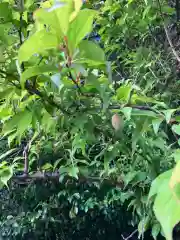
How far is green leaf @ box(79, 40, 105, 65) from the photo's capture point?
1.81 feet

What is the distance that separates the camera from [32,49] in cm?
51

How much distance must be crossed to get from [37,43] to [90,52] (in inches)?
3.2

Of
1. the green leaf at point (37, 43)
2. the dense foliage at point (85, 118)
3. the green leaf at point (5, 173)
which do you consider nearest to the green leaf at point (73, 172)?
the dense foliage at point (85, 118)

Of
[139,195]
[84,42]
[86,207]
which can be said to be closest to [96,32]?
[86,207]

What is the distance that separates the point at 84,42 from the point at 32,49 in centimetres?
8

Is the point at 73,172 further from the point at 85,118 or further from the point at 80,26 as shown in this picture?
the point at 80,26

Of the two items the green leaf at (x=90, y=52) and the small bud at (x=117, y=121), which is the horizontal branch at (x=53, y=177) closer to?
the small bud at (x=117, y=121)

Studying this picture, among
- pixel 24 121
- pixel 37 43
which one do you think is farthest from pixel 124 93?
pixel 37 43

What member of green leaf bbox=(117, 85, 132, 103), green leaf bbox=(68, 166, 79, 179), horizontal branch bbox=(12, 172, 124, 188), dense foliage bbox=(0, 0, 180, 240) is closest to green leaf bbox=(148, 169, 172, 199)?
dense foliage bbox=(0, 0, 180, 240)

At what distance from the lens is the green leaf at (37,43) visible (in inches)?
20.0

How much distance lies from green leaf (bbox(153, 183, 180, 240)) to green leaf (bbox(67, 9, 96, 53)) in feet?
0.76

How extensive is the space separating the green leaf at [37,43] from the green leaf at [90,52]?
0.14ft

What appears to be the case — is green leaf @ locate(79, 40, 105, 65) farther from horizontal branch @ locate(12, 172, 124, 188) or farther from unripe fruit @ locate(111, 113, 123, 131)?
horizontal branch @ locate(12, 172, 124, 188)

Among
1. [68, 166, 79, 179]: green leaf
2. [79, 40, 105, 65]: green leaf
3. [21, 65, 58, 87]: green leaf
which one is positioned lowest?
[68, 166, 79, 179]: green leaf
